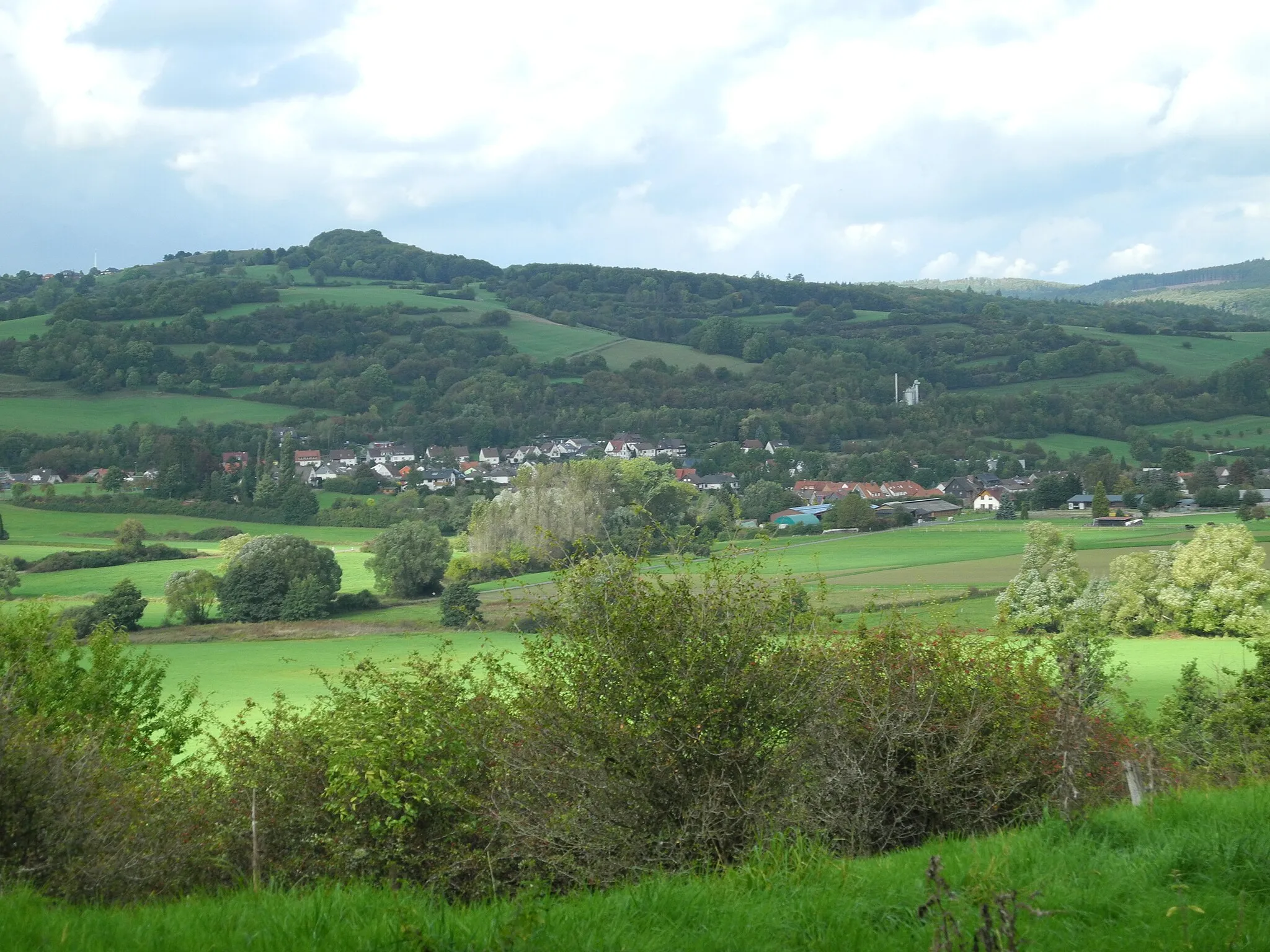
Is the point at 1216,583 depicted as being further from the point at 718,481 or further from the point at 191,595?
the point at 718,481

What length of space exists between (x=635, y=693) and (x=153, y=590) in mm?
58082

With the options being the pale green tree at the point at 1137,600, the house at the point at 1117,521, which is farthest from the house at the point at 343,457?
the pale green tree at the point at 1137,600

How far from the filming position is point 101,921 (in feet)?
17.7

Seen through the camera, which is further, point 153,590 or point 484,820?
point 153,590

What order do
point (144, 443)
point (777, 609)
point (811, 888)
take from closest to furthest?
point (811, 888) → point (777, 609) → point (144, 443)

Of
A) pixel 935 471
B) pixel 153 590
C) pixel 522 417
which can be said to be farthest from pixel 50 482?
pixel 935 471

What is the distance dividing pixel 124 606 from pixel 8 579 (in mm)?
10930

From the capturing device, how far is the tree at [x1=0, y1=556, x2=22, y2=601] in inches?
2248

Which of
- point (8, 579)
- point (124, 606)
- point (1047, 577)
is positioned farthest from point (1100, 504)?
point (8, 579)

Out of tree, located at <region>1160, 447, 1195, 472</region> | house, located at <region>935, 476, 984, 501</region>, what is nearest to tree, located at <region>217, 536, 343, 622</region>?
house, located at <region>935, 476, 984, 501</region>

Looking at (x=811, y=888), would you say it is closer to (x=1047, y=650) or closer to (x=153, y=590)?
(x=1047, y=650)

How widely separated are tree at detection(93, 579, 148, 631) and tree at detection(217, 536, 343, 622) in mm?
4108

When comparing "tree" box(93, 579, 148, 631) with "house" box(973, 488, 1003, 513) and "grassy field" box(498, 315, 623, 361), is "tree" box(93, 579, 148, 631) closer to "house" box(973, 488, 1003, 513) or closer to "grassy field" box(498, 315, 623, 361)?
"house" box(973, 488, 1003, 513)

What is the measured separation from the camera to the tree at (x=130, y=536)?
73.0 meters
